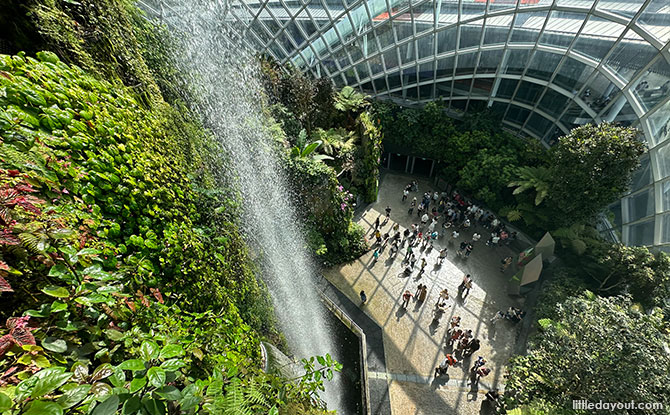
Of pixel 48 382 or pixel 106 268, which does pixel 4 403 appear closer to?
pixel 48 382

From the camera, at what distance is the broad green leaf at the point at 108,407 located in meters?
1.48

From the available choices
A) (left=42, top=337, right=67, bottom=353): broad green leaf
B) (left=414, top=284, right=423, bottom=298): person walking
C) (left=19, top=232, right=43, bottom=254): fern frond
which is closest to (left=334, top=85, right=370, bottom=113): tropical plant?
(left=414, top=284, right=423, bottom=298): person walking

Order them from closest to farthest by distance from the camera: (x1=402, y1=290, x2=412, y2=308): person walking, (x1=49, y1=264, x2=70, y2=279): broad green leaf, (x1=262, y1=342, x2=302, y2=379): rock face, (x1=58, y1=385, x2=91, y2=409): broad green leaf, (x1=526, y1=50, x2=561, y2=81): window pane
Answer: (x1=58, y1=385, x2=91, y2=409): broad green leaf
(x1=49, y1=264, x2=70, y2=279): broad green leaf
(x1=262, y1=342, x2=302, y2=379): rock face
(x1=402, y1=290, x2=412, y2=308): person walking
(x1=526, y1=50, x2=561, y2=81): window pane

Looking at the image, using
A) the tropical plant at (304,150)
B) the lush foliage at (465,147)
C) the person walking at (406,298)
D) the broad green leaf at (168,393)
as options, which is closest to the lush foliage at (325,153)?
the tropical plant at (304,150)

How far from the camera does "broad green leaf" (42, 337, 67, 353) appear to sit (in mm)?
1981

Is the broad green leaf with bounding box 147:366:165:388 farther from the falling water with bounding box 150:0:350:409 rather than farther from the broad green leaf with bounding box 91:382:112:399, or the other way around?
the falling water with bounding box 150:0:350:409

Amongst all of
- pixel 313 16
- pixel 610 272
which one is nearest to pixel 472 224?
pixel 610 272

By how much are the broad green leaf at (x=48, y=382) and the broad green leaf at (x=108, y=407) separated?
259mm

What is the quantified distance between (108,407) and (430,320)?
39.3 ft

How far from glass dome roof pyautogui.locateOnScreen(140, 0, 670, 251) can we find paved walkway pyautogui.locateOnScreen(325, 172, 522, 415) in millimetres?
6311

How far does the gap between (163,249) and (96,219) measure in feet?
3.14

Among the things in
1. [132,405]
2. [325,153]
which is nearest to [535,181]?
[325,153]

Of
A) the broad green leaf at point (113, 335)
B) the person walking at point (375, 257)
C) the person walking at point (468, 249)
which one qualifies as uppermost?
the person walking at point (468, 249)

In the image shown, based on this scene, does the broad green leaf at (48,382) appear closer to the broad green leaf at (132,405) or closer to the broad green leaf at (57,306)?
the broad green leaf at (132,405)
